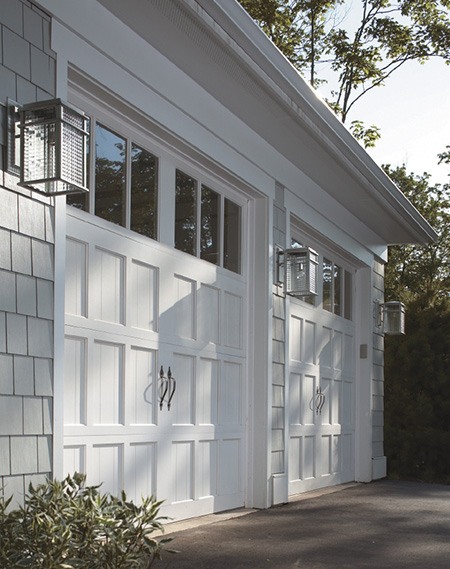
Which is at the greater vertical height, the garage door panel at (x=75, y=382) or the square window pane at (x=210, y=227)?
the square window pane at (x=210, y=227)

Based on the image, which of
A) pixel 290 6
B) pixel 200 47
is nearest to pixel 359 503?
pixel 200 47

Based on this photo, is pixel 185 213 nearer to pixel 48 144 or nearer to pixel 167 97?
pixel 167 97

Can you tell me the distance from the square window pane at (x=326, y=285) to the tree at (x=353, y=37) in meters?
7.57

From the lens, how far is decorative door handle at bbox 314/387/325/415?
8.80 metres

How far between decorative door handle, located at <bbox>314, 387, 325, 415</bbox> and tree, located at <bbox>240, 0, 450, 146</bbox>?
863 centimetres

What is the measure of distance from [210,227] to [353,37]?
10.7 meters

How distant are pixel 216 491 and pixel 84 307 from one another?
2105 millimetres

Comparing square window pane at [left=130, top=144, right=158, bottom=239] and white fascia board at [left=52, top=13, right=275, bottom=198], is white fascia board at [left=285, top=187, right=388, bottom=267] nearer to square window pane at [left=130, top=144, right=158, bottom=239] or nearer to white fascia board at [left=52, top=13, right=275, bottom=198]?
white fascia board at [left=52, top=13, right=275, bottom=198]

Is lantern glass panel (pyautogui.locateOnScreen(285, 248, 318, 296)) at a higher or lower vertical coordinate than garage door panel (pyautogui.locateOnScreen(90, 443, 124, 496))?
higher

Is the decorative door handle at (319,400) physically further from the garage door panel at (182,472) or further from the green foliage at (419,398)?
the garage door panel at (182,472)

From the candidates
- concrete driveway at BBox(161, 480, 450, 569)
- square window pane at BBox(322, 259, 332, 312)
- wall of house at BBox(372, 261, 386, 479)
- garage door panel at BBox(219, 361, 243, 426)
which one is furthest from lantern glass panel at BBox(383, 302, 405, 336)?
garage door panel at BBox(219, 361, 243, 426)

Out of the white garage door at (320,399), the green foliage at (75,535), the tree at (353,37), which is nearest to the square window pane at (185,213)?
the white garage door at (320,399)

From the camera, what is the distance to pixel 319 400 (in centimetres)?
886

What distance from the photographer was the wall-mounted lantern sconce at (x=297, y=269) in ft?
24.5
